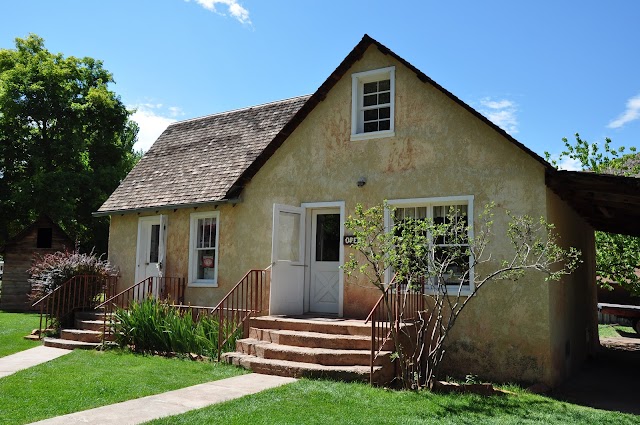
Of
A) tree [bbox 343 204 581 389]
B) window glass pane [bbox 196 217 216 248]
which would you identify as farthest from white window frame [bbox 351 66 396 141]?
window glass pane [bbox 196 217 216 248]

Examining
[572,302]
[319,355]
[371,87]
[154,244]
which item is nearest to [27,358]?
[154,244]

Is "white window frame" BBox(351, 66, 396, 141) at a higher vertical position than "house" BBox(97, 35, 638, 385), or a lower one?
higher

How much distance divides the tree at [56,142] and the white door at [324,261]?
17.0 metres

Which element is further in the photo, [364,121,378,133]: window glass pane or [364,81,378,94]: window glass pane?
[364,81,378,94]: window glass pane

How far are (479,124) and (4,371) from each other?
9.13 metres

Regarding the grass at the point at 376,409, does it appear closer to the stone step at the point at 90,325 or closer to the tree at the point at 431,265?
the tree at the point at 431,265

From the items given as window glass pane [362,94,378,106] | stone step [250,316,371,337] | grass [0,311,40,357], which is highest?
window glass pane [362,94,378,106]

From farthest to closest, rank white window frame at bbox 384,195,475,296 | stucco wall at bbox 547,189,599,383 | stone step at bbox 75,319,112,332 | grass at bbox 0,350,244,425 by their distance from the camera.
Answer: stone step at bbox 75,319,112,332, white window frame at bbox 384,195,475,296, stucco wall at bbox 547,189,599,383, grass at bbox 0,350,244,425

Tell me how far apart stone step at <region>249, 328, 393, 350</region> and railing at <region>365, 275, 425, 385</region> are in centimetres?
22

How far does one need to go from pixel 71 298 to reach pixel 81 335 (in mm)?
1683

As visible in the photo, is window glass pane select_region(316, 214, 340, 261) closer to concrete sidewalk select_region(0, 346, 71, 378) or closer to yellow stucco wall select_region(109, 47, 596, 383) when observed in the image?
yellow stucco wall select_region(109, 47, 596, 383)

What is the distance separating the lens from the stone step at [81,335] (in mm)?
11415

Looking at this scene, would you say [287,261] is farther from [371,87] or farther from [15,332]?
[15,332]

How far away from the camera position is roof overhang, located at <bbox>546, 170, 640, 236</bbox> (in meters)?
8.13
